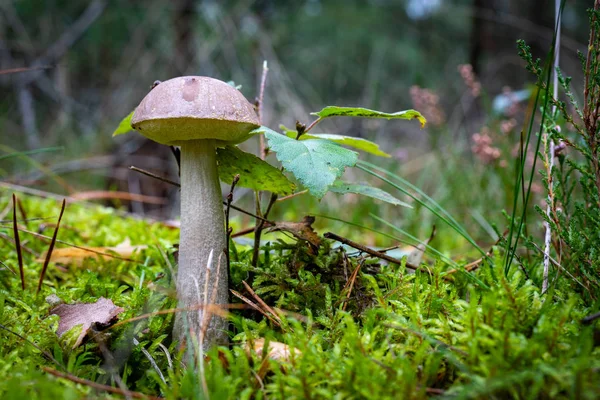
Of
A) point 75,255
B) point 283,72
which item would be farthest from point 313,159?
point 283,72

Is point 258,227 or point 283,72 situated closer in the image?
point 258,227

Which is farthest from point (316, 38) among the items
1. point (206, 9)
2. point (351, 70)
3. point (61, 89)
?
point (61, 89)

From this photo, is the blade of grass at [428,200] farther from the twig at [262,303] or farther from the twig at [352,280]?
the twig at [262,303]

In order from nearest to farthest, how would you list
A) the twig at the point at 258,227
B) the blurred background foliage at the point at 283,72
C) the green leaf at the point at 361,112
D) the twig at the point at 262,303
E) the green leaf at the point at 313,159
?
the green leaf at the point at 313,159 < the green leaf at the point at 361,112 < the twig at the point at 262,303 < the twig at the point at 258,227 < the blurred background foliage at the point at 283,72

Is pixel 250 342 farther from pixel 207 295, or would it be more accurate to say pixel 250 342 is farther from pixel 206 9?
pixel 206 9

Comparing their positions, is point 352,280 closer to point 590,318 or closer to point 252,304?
point 252,304

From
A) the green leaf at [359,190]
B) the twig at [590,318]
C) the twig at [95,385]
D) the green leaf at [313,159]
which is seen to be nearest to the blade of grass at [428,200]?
the green leaf at [359,190]

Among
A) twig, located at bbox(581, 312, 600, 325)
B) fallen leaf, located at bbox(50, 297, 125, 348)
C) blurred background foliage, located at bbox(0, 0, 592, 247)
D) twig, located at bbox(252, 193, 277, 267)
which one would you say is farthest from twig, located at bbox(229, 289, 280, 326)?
blurred background foliage, located at bbox(0, 0, 592, 247)
